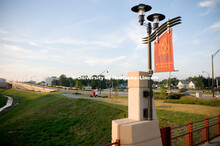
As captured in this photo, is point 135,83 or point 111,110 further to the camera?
point 111,110

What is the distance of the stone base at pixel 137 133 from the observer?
509 cm

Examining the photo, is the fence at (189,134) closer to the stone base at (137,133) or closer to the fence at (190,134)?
the fence at (190,134)

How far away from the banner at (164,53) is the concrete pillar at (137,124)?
0.79 meters

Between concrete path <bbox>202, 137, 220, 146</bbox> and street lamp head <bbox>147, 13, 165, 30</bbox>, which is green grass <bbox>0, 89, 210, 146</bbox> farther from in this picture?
street lamp head <bbox>147, 13, 165, 30</bbox>

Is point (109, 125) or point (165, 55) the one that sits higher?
point (165, 55)

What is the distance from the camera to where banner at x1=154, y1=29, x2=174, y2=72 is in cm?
592

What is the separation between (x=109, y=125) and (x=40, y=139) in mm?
7184

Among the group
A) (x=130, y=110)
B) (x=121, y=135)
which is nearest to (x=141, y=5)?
(x=130, y=110)

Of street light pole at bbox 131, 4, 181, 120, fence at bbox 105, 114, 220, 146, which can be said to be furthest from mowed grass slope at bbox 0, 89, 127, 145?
street light pole at bbox 131, 4, 181, 120

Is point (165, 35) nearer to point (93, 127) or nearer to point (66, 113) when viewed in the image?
point (93, 127)

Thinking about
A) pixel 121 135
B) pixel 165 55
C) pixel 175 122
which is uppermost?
pixel 165 55

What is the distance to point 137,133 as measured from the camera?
525cm

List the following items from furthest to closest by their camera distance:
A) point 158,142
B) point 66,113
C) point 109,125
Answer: point 66,113 < point 109,125 < point 158,142

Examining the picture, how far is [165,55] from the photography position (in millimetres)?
6129
